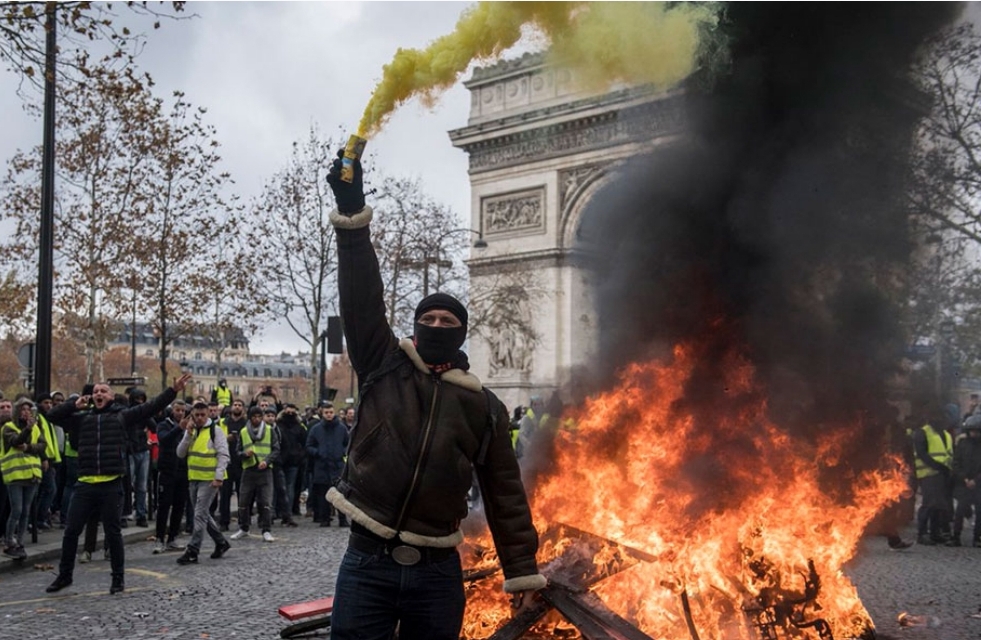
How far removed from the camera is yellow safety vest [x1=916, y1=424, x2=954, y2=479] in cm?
1258

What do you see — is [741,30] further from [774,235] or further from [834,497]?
[834,497]

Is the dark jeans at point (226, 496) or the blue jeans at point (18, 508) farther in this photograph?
the dark jeans at point (226, 496)

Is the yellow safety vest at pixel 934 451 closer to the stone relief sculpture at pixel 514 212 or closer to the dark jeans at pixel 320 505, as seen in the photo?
the dark jeans at pixel 320 505

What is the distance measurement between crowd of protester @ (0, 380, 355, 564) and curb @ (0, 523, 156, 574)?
10 cm

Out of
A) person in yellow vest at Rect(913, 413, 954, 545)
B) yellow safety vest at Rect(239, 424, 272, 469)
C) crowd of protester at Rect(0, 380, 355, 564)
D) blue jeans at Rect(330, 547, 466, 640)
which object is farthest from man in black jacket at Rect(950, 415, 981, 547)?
blue jeans at Rect(330, 547, 466, 640)

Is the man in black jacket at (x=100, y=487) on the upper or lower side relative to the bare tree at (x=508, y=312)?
lower

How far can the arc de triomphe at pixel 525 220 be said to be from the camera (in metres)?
28.7

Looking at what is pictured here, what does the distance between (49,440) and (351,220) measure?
9576 mm

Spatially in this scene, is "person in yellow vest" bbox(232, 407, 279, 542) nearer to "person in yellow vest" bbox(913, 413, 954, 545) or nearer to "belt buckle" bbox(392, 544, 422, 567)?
"person in yellow vest" bbox(913, 413, 954, 545)

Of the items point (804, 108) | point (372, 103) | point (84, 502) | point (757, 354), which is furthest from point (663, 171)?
point (84, 502)

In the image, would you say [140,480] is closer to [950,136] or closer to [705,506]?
[705,506]

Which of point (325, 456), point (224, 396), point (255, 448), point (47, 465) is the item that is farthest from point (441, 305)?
point (224, 396)

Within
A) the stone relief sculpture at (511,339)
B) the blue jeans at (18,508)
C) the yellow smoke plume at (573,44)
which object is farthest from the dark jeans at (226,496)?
the stone relief sculpture at (511,339)

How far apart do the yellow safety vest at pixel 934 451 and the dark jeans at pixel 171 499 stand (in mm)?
9498
